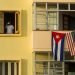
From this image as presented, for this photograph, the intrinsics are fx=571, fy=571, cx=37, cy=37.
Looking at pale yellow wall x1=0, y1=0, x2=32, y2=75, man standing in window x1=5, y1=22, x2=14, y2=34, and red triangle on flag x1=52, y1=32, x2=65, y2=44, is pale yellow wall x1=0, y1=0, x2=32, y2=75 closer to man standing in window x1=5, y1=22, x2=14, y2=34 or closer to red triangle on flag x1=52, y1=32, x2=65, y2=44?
man standing in window x1=5, y1=22, x2=14, y2=34

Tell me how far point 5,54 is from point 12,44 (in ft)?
2.15

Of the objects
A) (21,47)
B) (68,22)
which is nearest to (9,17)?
(21,47)

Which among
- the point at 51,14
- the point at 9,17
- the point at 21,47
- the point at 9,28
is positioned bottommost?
the point at 21,47

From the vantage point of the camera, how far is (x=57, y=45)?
98.4 feet

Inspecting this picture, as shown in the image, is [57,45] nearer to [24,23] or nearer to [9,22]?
[24,23]

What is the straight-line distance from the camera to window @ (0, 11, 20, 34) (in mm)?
31219

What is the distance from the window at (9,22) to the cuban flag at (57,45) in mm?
2285

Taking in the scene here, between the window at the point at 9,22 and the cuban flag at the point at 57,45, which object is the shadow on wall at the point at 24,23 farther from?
the cuban flag at the point at 57,45

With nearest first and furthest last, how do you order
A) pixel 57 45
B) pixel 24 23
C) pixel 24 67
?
1. pixel 57 45
2. pixel 24 67
3. pixel 24 23

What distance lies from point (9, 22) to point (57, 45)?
10.6 ft

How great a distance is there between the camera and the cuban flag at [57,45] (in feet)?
97.9

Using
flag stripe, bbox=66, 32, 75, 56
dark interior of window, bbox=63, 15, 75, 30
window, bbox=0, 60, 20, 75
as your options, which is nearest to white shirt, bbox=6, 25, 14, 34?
window, bbox=0, 60, 20, 75

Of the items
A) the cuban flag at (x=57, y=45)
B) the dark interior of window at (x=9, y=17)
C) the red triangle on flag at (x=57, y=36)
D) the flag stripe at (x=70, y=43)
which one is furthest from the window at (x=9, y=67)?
the flag stripe at (x=70, y=43)

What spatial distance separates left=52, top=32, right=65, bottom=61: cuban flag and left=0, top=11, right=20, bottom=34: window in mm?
2285
